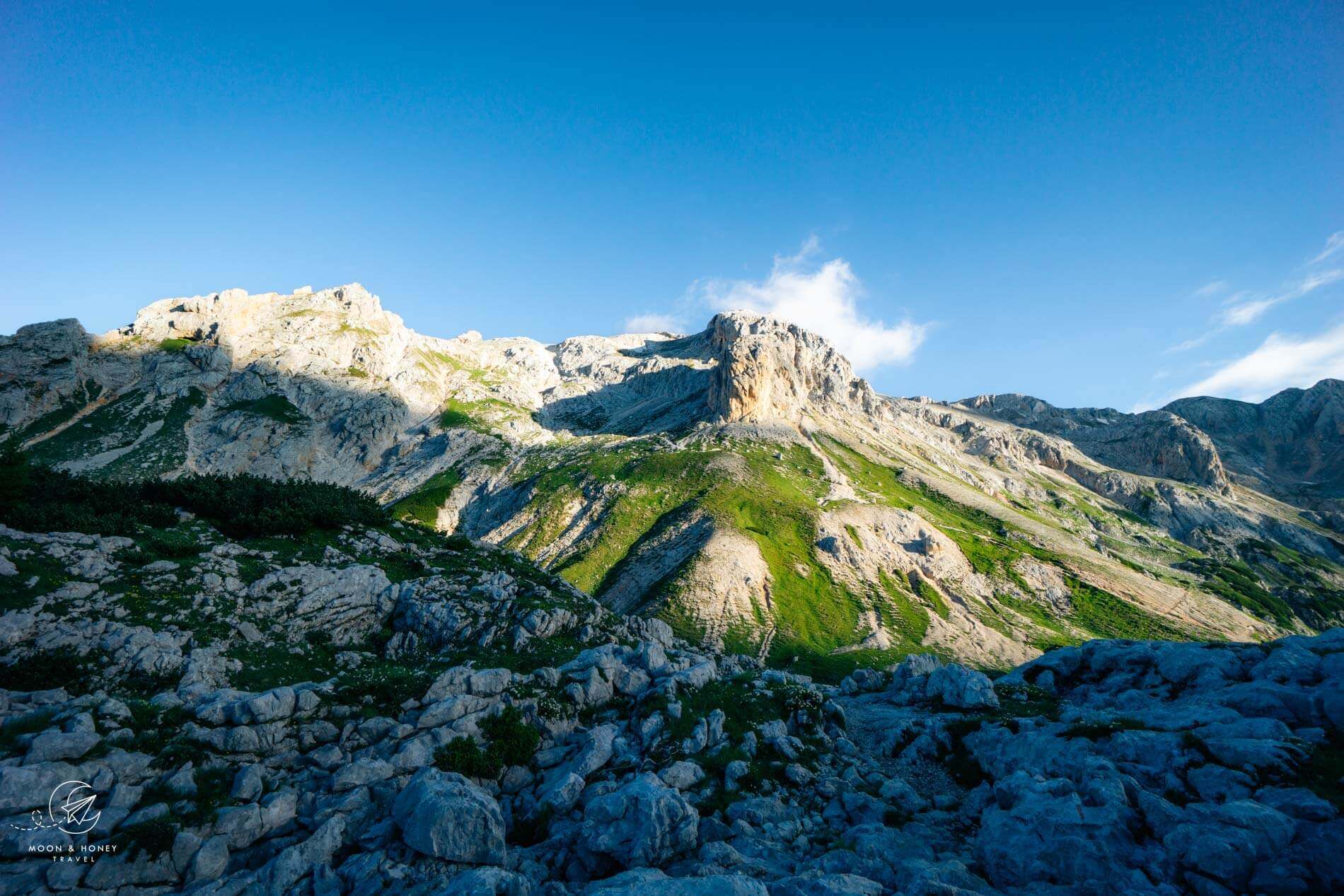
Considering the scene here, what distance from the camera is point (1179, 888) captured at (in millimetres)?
13984

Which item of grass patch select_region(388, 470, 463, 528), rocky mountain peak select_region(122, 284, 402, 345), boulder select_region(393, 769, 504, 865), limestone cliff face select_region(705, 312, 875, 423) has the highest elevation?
rocky mountain peak select_region(122, 284, 402, 345)

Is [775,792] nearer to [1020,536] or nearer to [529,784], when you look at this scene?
[529,784]

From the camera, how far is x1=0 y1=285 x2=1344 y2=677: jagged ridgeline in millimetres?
89688

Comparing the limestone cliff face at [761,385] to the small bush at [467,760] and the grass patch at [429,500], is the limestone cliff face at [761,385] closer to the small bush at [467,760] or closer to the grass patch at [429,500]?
the grass patch at [429,500]

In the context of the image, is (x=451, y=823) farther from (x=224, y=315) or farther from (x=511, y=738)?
(x=224, y=315)

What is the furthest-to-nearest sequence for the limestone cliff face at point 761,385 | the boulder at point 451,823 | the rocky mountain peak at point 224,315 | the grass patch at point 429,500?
the rocky mountain peak at point 224,315 → the limestone cliff face at point 761,385 → the grass patch at point 429,500 → the boulder at point 451,823

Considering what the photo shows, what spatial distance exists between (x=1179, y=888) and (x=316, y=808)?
84.7ft

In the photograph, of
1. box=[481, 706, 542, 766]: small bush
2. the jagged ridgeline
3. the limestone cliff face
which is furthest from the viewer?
the limestone cliff face

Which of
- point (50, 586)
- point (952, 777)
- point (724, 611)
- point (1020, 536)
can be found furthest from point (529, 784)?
point (1020, 536)

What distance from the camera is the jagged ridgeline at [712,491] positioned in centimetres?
8969

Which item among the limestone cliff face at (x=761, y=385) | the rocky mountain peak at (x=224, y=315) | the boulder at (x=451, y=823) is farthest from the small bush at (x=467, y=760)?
the rocky mountain peak at (x=224, y=315)

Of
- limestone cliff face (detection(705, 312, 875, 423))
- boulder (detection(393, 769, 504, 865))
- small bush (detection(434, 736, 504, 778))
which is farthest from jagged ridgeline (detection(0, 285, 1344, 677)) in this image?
boulder (detection(393, 769, 504, 865))

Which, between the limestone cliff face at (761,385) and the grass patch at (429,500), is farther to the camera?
the limestone cliff face at (761,385)

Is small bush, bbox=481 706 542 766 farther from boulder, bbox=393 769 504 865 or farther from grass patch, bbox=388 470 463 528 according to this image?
grass patch, bbox=388 470 463 528
